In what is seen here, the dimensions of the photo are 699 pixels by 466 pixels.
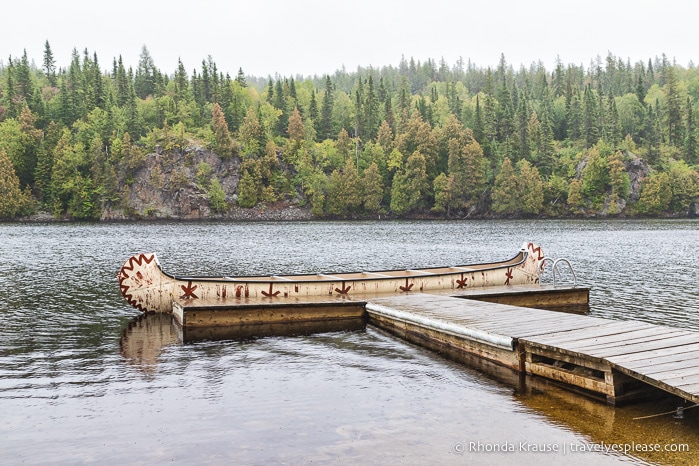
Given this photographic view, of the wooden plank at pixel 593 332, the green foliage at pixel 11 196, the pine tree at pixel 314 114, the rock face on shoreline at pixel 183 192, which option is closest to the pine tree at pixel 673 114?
the pine tree at pixel 314 114

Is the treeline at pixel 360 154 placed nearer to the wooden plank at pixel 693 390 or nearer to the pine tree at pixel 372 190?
the pine tree at pixel 372 190

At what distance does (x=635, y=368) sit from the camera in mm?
11391

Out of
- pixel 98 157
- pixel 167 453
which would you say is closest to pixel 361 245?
pixel 167 453

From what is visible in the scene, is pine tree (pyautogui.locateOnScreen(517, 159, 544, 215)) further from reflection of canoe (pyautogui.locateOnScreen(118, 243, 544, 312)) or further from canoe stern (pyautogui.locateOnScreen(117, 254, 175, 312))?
canoe stern (pyautogui.locateOnScreen(117, 254, 175, 312))

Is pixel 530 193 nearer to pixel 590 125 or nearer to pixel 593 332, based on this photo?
pixel 590 125

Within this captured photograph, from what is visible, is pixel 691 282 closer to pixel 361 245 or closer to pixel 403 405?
pixel 403 405

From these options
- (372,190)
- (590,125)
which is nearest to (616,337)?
(372,190)

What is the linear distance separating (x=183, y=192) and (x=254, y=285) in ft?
422

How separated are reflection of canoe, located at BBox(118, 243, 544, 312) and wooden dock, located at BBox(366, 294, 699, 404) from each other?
365 cm

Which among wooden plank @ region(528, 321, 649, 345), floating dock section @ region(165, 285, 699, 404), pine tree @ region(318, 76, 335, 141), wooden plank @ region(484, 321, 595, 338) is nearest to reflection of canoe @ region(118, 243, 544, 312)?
floating dock section @ region(165, 285, 699, 404)

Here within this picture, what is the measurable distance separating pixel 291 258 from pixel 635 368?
4005 centimetres

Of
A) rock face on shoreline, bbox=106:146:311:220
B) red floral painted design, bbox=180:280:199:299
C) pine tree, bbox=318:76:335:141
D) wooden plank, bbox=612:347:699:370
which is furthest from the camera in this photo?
pine tree, bbox=318:76:335:141

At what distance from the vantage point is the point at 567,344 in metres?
13.6

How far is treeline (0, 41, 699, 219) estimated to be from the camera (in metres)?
146
